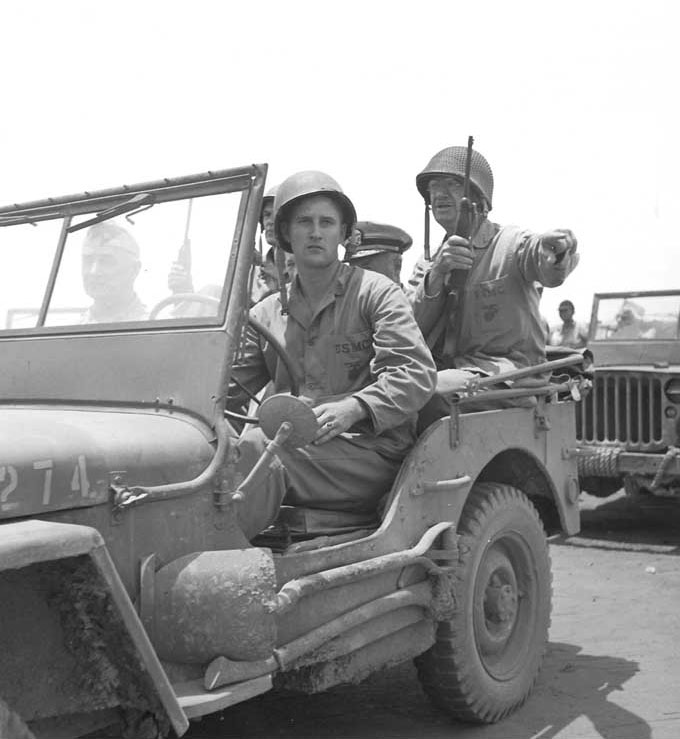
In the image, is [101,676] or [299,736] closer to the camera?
[101,676]

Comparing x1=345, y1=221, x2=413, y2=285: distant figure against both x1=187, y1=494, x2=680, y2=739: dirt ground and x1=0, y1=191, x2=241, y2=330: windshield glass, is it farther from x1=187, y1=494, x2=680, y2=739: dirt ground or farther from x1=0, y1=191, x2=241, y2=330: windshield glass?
x1=0, y1=191, x2=241, y2=330: windshield glass

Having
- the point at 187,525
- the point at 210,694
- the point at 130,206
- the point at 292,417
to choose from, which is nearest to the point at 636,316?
the point at 130,206

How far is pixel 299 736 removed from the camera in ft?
12.2

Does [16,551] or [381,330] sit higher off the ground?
[381,330]

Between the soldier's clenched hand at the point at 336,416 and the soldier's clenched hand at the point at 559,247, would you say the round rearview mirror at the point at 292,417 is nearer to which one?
the soldier's clenched hand at the point at 336,416

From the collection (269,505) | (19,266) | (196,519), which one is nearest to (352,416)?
(269,505)

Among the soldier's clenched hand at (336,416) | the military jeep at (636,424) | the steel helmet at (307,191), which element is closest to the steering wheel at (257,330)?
the soldier's clenched hand at (336,416)

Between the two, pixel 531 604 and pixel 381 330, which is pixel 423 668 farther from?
pixel 381 330

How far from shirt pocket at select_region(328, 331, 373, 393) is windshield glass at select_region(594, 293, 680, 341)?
608 centimetres

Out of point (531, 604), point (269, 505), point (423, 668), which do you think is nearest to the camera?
point (269, 505)

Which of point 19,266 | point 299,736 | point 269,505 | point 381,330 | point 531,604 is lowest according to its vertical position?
point 299,736

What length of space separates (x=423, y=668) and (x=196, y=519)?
134 cm

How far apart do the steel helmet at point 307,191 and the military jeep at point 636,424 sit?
4.75 metres

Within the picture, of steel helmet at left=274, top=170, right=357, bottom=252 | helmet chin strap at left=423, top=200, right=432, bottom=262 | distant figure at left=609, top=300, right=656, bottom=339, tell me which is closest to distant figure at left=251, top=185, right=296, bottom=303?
helmet chin strap at left=423, top=200, right=432, bottom=262
